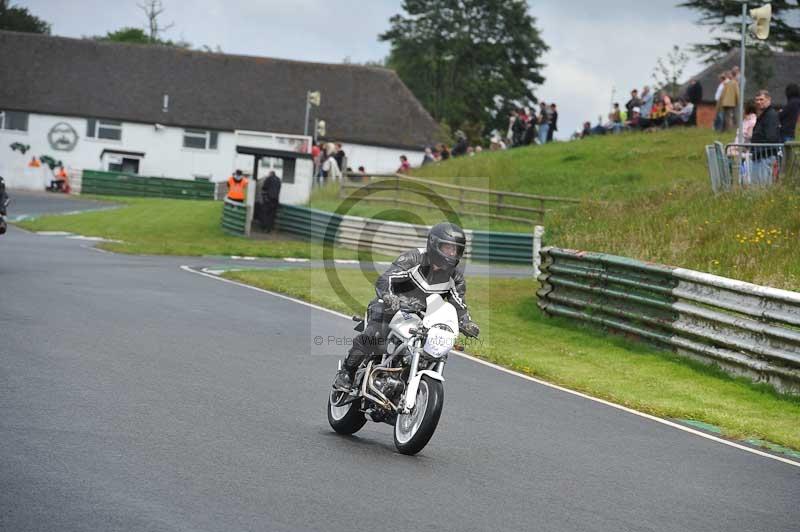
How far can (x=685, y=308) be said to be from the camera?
16531 millimetres

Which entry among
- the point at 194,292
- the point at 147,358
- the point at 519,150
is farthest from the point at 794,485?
the point at 519,150

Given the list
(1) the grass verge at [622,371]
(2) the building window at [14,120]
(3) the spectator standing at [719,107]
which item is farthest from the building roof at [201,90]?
(1) the grass verge at [622,371]

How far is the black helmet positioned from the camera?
347 inches

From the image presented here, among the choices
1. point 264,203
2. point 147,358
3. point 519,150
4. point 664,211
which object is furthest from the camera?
point 519,150

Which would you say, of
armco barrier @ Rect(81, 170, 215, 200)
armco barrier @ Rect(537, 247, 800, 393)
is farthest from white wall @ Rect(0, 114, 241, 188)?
armco barrier @ Rect(537, 247, 800, 393)

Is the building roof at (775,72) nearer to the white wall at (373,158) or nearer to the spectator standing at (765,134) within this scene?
the white wall at (373,158)

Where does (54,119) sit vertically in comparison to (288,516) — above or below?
above

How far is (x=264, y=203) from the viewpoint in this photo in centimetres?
3875

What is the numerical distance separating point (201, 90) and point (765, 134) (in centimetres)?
6094

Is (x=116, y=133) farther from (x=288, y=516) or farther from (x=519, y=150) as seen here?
(x=288, y=516)

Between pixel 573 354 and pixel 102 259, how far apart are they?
1456 cm

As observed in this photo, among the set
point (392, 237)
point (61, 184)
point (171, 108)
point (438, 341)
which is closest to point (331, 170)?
point (392, 237)

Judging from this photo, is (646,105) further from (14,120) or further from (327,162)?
(14,120)

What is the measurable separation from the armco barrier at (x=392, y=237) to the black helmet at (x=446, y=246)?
85.4 ft
